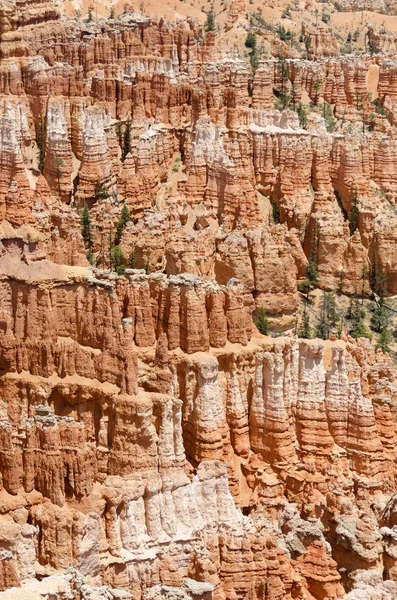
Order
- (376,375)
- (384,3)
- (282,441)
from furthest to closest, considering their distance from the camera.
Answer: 1. (384,3)
2. (376,375)
3. (282,441)

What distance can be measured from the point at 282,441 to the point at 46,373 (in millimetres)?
8254

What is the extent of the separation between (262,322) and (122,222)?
28.3ft

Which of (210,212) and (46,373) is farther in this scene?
(210,212)

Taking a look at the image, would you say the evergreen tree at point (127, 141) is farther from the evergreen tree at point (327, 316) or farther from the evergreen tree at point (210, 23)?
the evergreen tree at point (210, 23)

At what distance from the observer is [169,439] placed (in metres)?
47.1

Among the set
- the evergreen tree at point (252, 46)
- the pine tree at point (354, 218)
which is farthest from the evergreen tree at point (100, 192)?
the evergreen tree at point (252, 46)

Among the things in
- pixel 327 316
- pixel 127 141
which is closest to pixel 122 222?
pixel 127 141

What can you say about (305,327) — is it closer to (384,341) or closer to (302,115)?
(384,341)

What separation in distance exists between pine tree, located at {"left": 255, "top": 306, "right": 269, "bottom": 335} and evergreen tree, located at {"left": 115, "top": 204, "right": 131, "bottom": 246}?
6.40 meters

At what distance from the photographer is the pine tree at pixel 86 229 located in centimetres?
6789

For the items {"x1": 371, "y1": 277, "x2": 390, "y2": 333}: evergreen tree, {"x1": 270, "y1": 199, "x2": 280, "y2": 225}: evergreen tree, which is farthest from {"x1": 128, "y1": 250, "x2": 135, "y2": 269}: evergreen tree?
{"x1": 371, "y1": 277, "x2": 390, "y2": 333}: evergreen tree

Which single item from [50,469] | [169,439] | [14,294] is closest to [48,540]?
[50,469]

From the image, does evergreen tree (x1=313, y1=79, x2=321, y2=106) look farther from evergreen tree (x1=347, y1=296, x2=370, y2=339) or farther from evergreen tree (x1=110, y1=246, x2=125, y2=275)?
evergreen tree (x1=110, y1=246, x2=125, y2=275)

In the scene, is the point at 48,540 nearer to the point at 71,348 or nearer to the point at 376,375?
the point at 71,348
